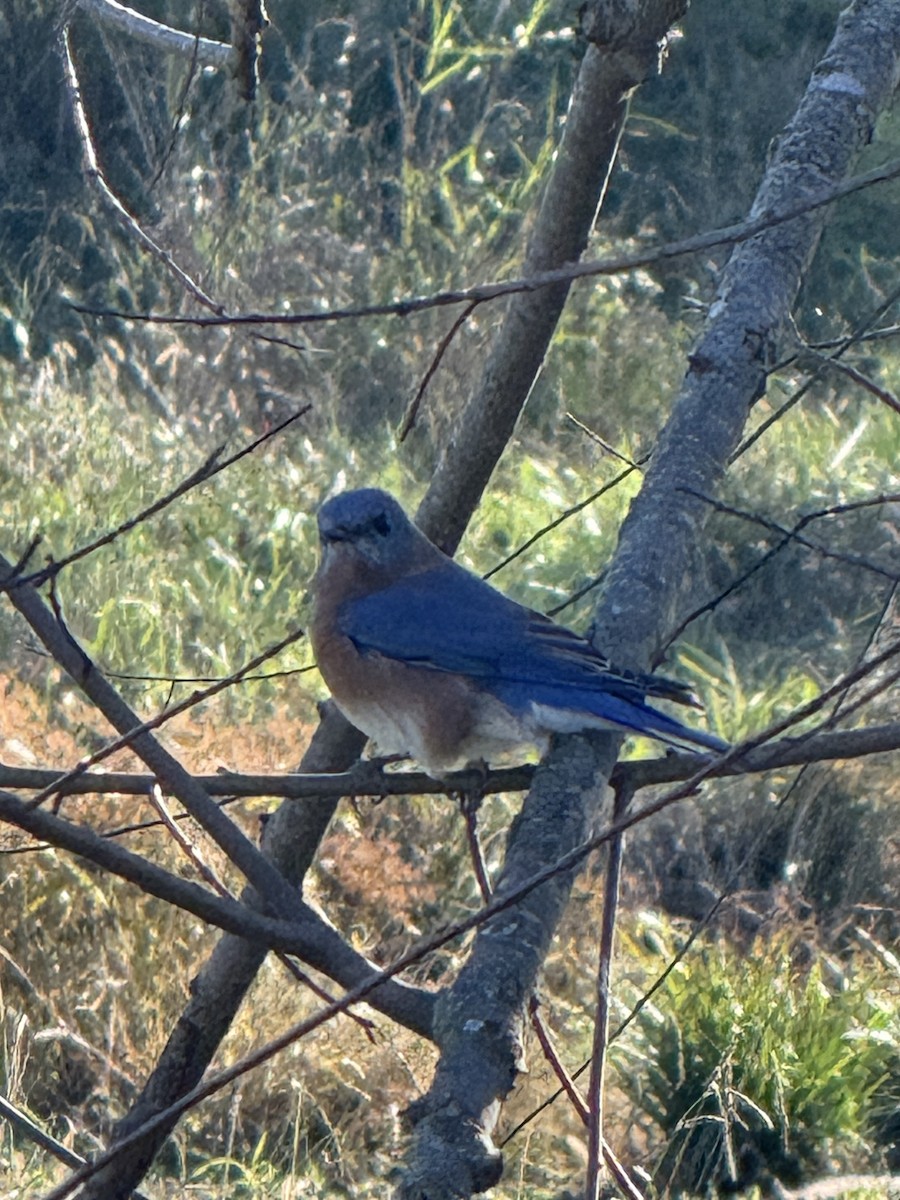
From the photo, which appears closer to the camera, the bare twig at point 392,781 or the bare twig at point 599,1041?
the bare twig at point 599,1041

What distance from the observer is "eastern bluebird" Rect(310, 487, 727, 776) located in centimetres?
217

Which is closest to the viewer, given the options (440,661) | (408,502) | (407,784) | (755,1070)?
(407,784)

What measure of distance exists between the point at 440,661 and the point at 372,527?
1.06ft

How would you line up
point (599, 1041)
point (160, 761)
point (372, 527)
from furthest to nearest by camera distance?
point (372, 527)
point (160, 761)
point (599, 1041)

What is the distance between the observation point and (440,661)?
106 inches

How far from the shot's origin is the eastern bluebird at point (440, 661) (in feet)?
7.13

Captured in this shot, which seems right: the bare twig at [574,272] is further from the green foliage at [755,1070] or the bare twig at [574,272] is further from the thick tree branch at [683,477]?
the green foliage at [755,1070]

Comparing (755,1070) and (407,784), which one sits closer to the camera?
(407,784)

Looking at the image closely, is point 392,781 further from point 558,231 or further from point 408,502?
point 408,502

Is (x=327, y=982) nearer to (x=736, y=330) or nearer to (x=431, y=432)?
(x=736, y=330)

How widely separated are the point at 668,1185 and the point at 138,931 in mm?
1381

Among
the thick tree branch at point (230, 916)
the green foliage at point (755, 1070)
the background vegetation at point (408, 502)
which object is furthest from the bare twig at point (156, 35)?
the green foliage at point (755, 1070)

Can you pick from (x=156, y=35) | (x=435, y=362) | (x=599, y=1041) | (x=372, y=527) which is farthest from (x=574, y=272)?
(x=372, y=527)

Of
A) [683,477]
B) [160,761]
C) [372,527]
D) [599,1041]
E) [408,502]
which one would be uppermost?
[408,502]
